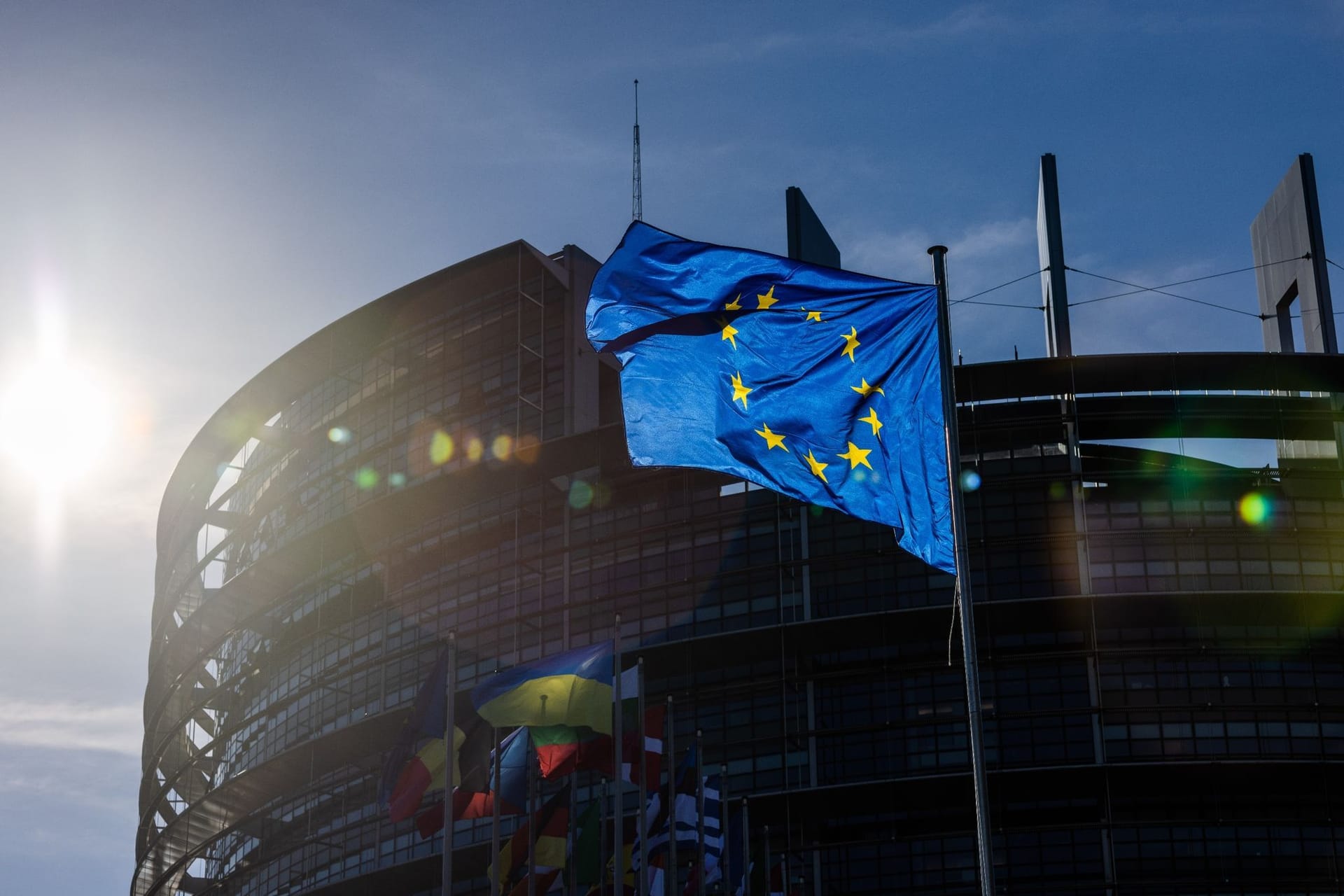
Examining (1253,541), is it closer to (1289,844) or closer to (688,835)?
(1289,844)

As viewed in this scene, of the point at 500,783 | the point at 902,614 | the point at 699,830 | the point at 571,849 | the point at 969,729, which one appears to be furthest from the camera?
the point at 902,614

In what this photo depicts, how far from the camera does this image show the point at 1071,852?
55.3 metres

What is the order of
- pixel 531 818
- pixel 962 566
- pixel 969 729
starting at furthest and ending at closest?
pixel 969 729 → pixel 531 818 → pixel 962 566

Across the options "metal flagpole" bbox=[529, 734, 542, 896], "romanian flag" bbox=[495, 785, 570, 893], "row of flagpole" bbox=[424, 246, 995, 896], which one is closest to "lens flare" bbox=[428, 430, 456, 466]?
"row of flagpole" bbox=[424, 246, 995, 896]

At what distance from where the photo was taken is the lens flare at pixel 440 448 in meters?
71.8

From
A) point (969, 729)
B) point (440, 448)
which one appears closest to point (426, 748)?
point (969, 729)

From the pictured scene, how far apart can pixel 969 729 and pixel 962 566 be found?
22.7 metres

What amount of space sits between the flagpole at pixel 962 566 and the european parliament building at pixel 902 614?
1496 inches

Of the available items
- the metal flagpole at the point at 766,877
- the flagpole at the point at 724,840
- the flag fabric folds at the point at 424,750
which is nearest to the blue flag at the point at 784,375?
the flag fabric folds at the point at 424,750

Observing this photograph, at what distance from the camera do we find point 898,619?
190 ft

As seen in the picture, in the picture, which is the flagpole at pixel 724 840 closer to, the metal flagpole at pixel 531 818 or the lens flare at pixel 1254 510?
the metal flagpole at pixel 531 818

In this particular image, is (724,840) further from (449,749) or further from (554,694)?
(449,749)

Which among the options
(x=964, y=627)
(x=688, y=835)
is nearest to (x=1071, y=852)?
(x=688, y=835)

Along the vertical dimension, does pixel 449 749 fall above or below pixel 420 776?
above
